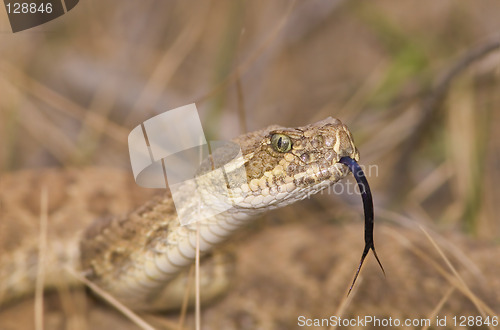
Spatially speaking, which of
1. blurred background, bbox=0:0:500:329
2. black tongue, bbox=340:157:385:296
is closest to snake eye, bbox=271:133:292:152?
black tongue, bbox=340:157:385:296

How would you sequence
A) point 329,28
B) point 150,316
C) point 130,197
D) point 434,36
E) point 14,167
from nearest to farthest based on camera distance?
point 150,316, point 130,197, point 14,167, point 434,36, point 329,28

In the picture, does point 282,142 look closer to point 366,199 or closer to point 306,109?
point 366,199

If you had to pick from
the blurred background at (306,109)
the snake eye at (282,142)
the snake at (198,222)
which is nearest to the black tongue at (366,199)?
the snake at (198,222)

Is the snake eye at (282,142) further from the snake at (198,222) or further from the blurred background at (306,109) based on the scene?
the blurred background at (306,109)

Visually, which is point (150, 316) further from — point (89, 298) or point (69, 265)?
point (69, 265)

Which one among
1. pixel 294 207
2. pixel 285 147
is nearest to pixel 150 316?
pixel 285 147

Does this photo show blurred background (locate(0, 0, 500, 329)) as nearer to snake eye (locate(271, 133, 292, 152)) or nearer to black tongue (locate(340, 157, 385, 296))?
black tongue (locate(340, 157, 385, 296))
